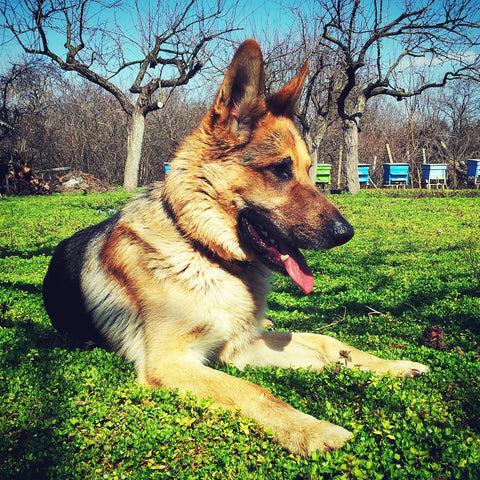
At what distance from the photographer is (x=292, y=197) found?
2938mm

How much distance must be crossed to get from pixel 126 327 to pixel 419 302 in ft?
11.5

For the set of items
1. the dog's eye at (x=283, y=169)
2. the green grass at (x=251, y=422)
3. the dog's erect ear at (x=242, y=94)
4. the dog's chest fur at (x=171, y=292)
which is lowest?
the green grass at (x=251, y=422)

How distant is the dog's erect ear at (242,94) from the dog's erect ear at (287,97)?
0.17 m

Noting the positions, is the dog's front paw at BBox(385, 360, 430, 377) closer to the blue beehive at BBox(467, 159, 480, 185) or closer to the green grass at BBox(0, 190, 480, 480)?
the green grass at BBox(0, 190, 480, 480)

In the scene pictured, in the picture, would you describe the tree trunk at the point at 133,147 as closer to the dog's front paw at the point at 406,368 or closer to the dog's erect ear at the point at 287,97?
the dog's erect ear at the point at 287,97

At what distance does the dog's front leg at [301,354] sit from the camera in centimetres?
308

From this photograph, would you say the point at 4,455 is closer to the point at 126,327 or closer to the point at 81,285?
the point at 126,327

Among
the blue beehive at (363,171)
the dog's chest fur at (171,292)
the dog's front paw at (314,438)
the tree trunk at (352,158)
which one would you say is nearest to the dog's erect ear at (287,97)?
the dog's chest fur at (171,292)

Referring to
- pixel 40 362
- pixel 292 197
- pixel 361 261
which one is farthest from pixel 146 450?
pixel 361 261

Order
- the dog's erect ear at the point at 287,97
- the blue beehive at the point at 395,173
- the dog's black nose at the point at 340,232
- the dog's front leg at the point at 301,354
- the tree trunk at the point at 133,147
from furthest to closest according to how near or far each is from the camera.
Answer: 1. the blue beehive at the point at 395,173
2. the tree trunk at the point at 133,147
3. the dog's erect ear at the point at 287,97
4. the dog's front leg at the point at 301,354
5. the dog's black nose at the point at 340,232

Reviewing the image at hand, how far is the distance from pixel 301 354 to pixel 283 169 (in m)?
1.51

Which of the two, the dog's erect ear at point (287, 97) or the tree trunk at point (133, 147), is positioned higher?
the tree trunk at point (133, 147)

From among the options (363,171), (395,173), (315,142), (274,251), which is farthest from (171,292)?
(395,173)

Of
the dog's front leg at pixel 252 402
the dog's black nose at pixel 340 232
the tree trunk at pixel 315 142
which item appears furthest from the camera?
the tree trunk at pixel 315 142
